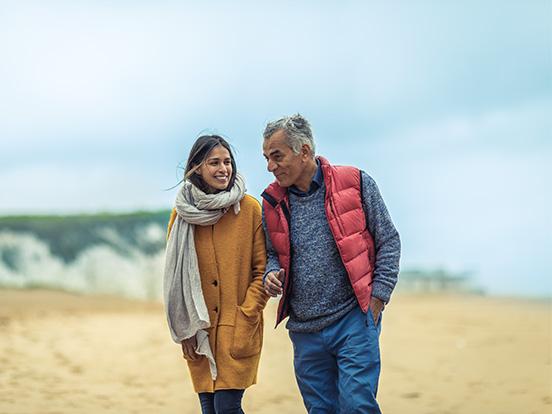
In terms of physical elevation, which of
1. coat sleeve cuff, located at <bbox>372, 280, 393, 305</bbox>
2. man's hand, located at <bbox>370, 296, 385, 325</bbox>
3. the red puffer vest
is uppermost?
the red puffer vest

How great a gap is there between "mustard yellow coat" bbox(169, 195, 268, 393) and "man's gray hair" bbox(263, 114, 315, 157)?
402 millimetres

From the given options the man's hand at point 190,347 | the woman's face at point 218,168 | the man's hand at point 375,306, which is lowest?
the man's hand at point 190,347

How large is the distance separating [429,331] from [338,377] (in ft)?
28.0

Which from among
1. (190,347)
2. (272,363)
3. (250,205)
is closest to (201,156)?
→ (250,205)

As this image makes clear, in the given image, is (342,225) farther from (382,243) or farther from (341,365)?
(341,365)

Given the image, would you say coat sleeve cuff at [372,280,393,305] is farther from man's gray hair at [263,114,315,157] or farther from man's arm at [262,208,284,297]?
man's gray hair at [263,114,315,157]

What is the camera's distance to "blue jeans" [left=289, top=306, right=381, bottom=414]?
429 centimetres

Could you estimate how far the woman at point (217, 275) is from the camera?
4.44 metres

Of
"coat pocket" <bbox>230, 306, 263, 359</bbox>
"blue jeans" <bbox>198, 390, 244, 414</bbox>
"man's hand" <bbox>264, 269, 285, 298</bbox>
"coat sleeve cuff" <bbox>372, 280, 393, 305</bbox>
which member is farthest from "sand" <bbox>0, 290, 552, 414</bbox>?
"man's hand" <bbox>264, 269, 285, 298</bbox>

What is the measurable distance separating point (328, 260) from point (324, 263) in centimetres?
2

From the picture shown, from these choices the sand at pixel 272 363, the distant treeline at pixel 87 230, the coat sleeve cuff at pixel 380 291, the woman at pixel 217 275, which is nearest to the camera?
the coat sleeve cuff at pixel 380 291

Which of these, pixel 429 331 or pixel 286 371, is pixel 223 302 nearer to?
pixel 286 371

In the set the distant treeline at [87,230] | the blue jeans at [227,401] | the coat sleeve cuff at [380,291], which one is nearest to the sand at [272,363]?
the distant treeline at [87,230]

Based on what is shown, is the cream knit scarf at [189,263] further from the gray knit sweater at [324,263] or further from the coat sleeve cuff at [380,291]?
the coat sleeve cuff at [380,291]
